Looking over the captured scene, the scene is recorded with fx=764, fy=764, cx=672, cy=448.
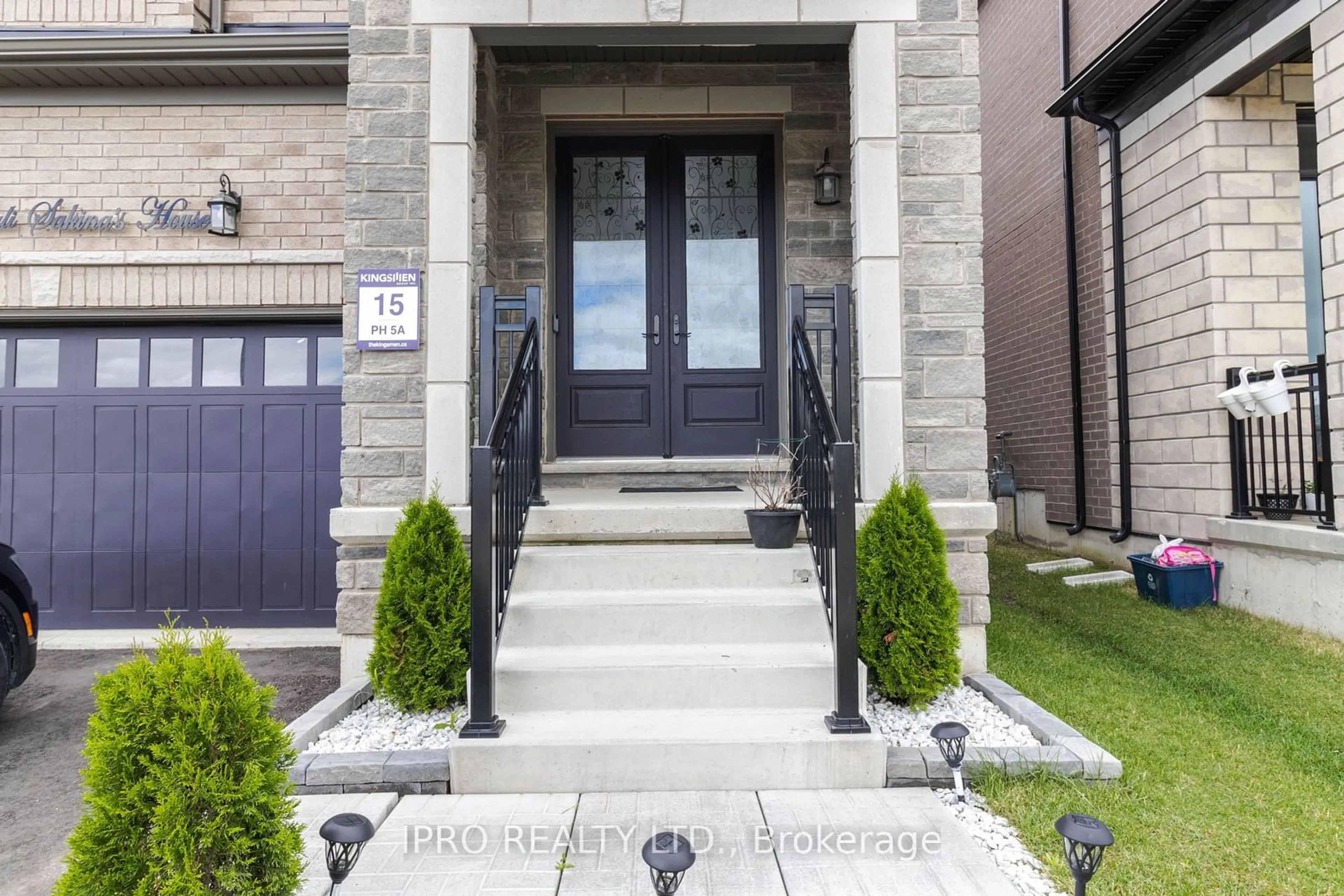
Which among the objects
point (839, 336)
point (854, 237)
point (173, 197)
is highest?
point (173, 197)

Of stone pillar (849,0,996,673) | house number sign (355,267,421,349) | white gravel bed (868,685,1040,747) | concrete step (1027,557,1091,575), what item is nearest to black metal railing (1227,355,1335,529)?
concrete step (1027,557,1091,575)

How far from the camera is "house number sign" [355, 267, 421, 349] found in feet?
12.0

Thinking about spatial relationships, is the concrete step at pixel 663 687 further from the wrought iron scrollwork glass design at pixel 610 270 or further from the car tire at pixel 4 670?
the wrought iron scrollwork glass design at pixel 610 270

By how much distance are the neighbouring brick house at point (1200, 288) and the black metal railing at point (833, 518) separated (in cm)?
319

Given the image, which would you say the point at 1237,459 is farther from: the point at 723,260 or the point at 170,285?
the point at 170,285

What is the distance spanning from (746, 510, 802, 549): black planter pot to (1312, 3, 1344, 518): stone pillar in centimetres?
325

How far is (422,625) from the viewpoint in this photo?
304 centimetres

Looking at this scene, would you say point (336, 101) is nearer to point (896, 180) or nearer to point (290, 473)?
point (290, 473)

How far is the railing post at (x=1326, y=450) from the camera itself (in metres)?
4.36

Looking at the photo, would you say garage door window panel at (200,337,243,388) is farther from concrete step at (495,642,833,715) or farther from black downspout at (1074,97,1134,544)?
black downspout at (1074,97,1134,544)

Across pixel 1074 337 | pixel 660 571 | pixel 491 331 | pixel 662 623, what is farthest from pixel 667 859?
pixel 1074 337

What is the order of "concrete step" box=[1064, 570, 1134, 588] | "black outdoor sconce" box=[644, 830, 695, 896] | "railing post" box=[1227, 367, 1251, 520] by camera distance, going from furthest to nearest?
"concrete step" box=[1064, 570, 1134, 588], "railing post" box=[1227, 367, 1251, 520], "black outdoor sconce" box=[644, 830, 695, 896]

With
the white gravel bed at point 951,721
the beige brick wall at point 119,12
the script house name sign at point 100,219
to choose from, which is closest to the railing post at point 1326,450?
the white gravel bed at point 951,721

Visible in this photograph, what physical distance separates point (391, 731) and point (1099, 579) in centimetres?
537
